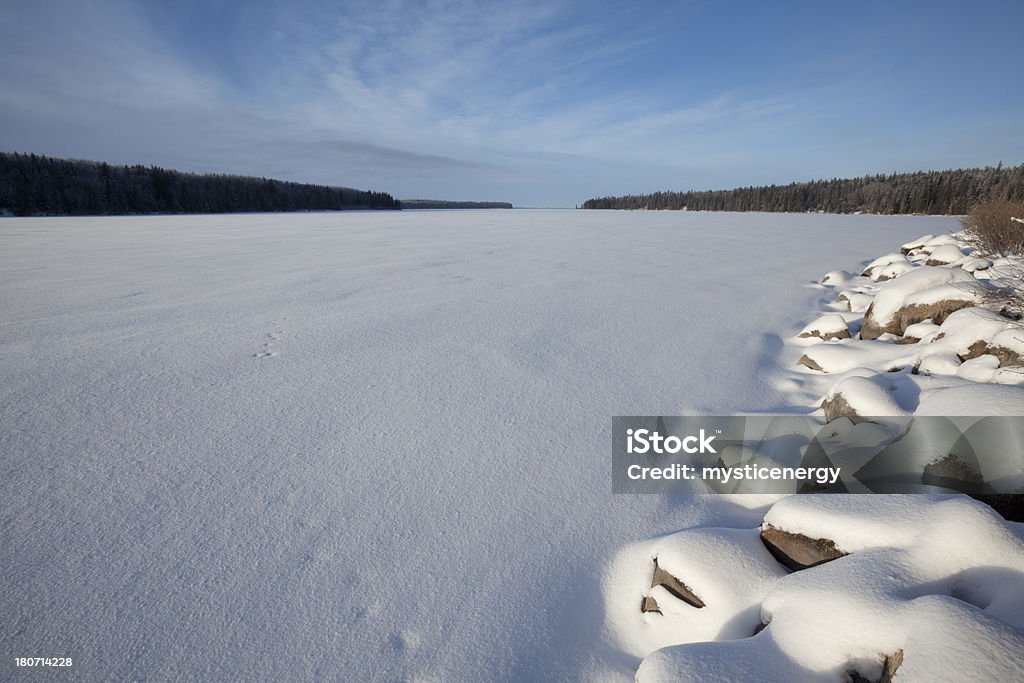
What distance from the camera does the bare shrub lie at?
8094mm

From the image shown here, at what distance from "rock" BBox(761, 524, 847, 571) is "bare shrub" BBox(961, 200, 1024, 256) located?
1059 centimetres

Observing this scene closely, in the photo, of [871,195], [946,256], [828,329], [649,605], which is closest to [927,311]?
[828,329]

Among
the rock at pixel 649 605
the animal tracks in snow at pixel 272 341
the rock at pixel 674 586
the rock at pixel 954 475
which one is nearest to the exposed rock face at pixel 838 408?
the rock at pixel 954 475

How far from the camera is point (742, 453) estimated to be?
304 centimetres

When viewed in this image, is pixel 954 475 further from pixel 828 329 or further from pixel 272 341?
pixel 272 341

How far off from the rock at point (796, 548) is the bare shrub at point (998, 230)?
1059 cm

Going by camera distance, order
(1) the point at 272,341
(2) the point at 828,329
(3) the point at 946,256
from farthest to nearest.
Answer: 1. (3) the point at 946,256
2. (2) the point at 828,329
3. (1) the point at 272,341

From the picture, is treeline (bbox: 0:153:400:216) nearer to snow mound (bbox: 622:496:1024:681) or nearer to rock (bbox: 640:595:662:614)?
rock (bbox: 640:595:662:614)

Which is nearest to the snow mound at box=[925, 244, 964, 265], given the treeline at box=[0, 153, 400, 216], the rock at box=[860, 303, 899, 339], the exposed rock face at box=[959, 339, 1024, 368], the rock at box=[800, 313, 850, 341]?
the rock at box=[860, 303, 899, 339]

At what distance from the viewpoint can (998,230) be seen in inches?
334

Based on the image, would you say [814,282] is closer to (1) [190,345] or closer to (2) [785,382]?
(2) [785,382]

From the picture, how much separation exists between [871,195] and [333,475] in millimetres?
85138

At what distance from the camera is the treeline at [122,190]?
38.0 metres

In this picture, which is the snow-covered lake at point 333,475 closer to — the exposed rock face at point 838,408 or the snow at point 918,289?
the exposed rock face at point 838,408
